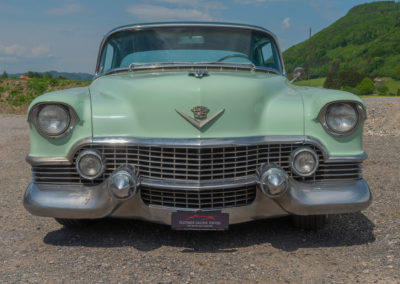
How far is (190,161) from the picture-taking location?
2.59 metres

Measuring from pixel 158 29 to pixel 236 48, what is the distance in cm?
78

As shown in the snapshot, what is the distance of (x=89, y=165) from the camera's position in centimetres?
267

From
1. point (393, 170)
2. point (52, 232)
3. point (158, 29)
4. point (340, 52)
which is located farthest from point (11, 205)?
point (340, 52)

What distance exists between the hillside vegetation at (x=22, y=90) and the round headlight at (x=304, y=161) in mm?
24397

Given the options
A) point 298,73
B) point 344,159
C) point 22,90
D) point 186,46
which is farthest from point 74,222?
point 22,90

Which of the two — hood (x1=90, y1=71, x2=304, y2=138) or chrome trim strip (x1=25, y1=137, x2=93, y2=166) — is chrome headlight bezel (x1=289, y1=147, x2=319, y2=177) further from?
chrome trim strip (x1=25, y1=137, x2=93, y2=166)

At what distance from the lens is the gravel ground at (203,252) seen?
7.79ft

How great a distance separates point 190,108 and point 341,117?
106 centimetres

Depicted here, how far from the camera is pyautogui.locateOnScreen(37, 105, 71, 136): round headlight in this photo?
2.71 metres

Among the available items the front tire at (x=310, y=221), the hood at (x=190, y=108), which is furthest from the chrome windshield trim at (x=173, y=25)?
the front tire at (x=310, y=221)

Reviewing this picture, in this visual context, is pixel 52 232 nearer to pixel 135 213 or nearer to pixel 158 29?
pixel 135 213

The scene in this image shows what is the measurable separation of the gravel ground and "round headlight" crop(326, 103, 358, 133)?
851mm

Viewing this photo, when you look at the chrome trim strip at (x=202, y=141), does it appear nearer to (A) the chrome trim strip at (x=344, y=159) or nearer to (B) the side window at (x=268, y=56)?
(A) the chrome trim strip at (x=344, y=159)

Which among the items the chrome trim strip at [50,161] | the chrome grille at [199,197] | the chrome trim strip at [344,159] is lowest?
the chrome grille at [199,197]
